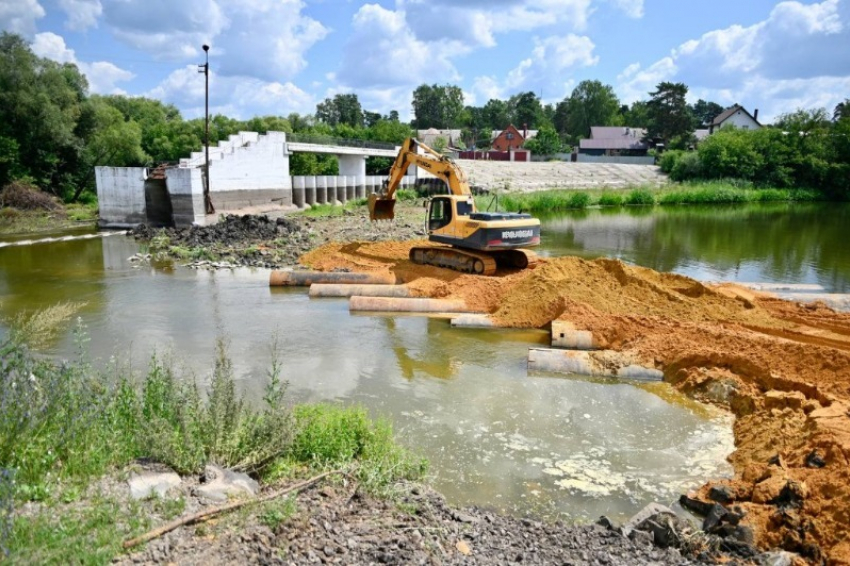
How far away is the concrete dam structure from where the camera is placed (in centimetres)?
2858

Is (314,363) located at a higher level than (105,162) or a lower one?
lower

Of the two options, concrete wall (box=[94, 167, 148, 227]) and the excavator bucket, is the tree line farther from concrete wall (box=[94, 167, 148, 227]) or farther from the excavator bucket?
the excavator bucket

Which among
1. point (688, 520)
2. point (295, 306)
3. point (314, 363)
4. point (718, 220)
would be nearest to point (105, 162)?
point (295, 306)

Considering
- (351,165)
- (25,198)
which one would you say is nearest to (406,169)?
(25,198)

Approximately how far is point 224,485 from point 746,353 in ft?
27.0

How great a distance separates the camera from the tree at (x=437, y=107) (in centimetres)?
11731

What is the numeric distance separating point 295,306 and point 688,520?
10.5m

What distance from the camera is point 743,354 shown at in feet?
31.2

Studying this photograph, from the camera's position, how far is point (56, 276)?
18.3 meters

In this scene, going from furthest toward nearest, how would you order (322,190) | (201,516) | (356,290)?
(322,190) → (356,290) → (201,516)

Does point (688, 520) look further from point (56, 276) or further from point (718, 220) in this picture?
point (718, 220)

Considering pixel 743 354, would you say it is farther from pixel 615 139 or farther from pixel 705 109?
pixel 705 109

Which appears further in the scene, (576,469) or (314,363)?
(314,363)

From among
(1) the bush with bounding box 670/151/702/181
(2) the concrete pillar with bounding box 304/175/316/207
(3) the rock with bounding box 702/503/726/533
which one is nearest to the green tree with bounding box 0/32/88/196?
(2) the concrete pillar with bounding box 304/175/316/207
